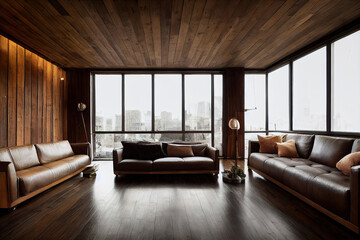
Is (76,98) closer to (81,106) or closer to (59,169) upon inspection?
(81,106)

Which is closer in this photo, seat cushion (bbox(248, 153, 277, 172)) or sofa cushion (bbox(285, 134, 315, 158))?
sofa cushion (bbox(285, 134, 315, 158))

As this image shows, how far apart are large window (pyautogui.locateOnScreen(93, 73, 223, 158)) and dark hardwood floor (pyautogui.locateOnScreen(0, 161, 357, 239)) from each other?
2592mm

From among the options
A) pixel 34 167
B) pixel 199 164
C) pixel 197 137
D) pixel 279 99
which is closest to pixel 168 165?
pixel 199 164

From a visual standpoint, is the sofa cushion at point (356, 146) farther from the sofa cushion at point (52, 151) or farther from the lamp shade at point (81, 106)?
the lamp shade at point (81, 106)

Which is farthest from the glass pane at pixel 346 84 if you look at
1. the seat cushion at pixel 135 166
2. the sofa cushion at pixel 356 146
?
the seat cushion at pixel 135 166

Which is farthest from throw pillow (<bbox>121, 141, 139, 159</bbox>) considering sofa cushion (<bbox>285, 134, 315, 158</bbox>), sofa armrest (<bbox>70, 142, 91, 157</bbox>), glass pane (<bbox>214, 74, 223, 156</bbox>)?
sofa cushion (<bbox>285, 134, 315, 158</bbox>)

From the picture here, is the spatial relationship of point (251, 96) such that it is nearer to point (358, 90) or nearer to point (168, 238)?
point (358, 90)

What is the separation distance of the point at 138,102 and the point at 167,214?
4.30 metres

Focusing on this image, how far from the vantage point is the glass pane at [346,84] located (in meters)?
3.38

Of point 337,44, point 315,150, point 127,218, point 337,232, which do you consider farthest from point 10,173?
point 337,44

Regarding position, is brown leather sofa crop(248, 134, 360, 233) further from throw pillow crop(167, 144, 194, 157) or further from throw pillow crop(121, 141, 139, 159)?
throw pillow crop(121, 141, 139, 159)

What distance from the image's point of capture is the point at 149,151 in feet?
14.8

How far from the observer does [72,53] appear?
476 cm

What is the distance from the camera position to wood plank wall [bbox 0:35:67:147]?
3.92m
